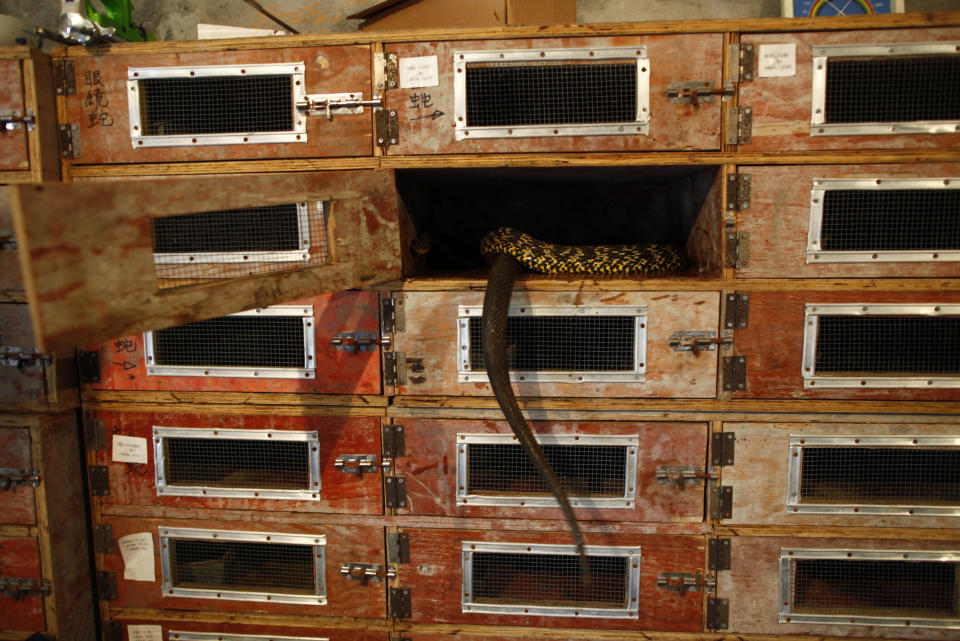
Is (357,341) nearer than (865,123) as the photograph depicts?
No

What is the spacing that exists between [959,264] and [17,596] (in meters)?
3.40

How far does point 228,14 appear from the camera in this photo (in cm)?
256

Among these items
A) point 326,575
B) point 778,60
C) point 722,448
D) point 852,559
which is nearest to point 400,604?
point 326,575

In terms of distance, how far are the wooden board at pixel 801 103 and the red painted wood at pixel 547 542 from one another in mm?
1367

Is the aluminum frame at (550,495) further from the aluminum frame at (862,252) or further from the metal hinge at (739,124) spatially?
the metal hinge at (739,124)

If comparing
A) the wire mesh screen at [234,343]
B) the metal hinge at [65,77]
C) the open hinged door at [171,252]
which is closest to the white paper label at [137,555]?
the wire mesh screen at [234,343]

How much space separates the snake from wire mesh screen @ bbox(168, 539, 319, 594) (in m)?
0.97

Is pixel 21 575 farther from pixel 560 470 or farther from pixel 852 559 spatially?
pixel 852 559

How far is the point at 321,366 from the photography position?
188cm

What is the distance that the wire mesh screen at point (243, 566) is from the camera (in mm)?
2020

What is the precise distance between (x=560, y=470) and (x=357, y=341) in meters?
0.84

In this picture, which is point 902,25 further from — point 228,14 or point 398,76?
point 228,14

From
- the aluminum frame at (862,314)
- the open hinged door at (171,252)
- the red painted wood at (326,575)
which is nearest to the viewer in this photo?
the open hinged door at (171,252)

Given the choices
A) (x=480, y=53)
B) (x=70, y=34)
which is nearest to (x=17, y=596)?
(x=70, y=34)
